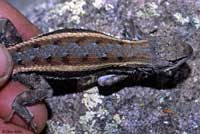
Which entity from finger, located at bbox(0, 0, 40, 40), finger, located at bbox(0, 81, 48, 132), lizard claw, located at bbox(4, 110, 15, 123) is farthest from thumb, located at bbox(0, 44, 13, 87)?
finger, located at bbox(0, 0, 40, 40)

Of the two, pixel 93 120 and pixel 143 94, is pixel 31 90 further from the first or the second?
pixel 143 94

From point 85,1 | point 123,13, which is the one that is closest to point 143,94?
point 123,13

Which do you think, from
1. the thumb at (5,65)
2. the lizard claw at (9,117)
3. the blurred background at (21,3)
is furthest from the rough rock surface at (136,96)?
the blurred background at (21,3)

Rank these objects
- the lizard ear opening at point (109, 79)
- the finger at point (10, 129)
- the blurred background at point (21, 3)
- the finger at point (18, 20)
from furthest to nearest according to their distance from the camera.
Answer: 1. the blurred background at point (21, 3)
2. the finger at point (18, 20)
3. the lizard ear opening at point (109, 79)
4. the finger at point (10, 129)

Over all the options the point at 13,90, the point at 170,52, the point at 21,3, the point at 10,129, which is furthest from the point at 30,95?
the point at 21,3

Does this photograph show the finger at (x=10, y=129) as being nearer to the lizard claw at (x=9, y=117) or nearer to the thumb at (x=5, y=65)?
the lizard claw at (x=9, y=117)

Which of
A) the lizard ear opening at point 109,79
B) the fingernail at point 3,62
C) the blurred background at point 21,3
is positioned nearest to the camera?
the fingernail at point 3,62

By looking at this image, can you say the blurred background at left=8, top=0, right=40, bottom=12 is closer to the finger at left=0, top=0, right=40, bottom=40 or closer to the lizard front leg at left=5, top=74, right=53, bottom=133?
the finger at left=0, top=0, right=40, bottom=40
